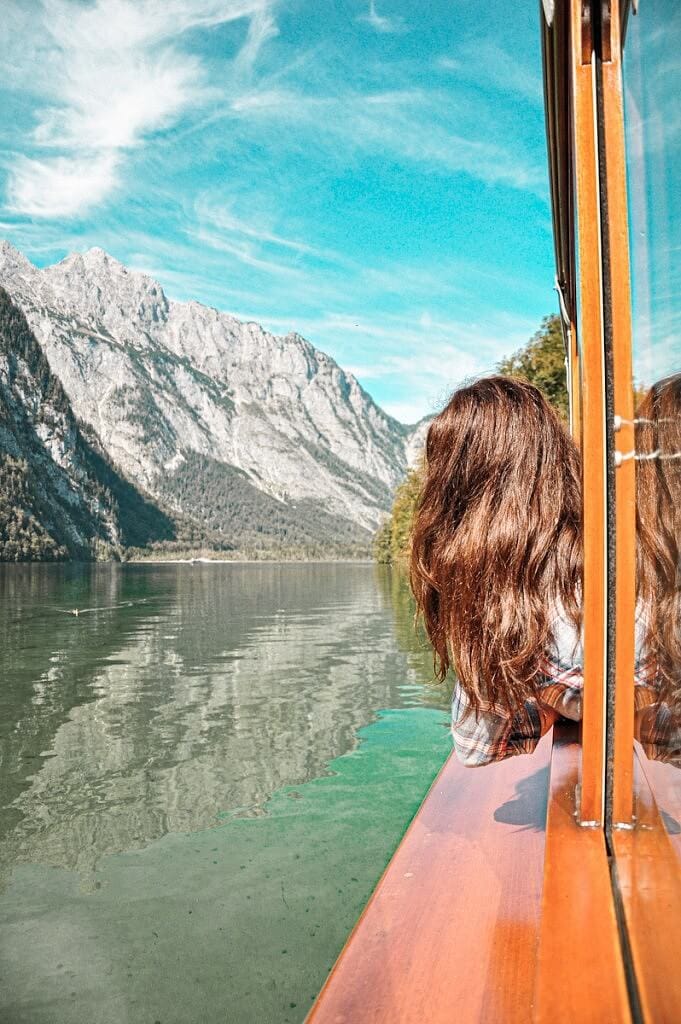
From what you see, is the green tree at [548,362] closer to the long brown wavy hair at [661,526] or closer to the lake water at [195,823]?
the lake water at [195,823]

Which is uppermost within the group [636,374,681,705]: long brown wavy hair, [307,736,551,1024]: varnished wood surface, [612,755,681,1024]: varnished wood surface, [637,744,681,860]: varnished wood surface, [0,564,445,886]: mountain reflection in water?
[636,374,681,705]: long brown wavy hair

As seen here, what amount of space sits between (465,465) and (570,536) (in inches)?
10.2

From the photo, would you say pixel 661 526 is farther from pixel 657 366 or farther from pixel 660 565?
pixel 657 366

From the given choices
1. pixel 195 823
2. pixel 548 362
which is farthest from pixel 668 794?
pixel 548 362

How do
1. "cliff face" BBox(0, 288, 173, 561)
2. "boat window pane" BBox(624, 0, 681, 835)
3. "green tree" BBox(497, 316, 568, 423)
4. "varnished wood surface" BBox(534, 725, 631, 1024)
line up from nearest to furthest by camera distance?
"boat window pane" BBox(624, 0, 681, 835) → "varnished wood surface" BBox(534, 725, 631, 1024) → "green tree" BBox(497, 316, 568, 423) → "cliff face" BBox(0, 288, 173, 561)

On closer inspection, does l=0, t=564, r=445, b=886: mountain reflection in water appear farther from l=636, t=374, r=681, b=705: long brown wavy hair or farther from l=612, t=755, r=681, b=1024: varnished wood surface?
l=636, t=374, r=681, b=705: long brown wavy hair

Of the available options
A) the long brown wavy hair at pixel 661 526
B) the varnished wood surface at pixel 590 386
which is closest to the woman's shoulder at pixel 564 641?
the varnished wood surface at pixel 590 386

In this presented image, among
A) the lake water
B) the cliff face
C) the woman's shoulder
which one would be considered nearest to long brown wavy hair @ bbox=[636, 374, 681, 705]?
the woman's shoulder

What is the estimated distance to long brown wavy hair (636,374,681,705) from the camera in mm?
850

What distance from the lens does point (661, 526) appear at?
1032mm

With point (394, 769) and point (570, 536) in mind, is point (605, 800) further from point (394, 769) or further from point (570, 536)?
point (394, 769)

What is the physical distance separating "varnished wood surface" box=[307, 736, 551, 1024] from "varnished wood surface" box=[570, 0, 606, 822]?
0.33 m

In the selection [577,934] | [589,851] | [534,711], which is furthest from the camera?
[534,711]

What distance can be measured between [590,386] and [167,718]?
7.56 m
